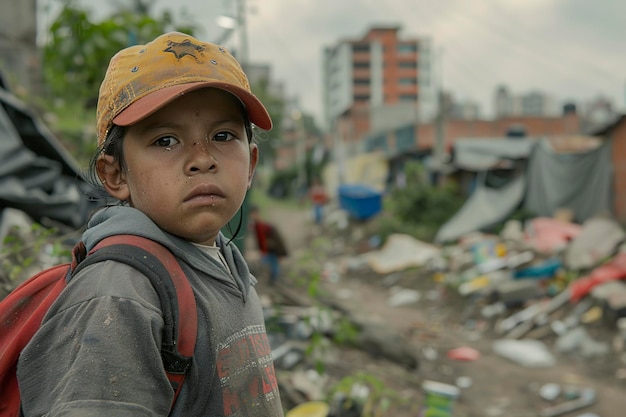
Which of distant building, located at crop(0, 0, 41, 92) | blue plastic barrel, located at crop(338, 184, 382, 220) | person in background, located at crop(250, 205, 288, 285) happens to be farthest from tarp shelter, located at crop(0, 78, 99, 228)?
blue plastic barrel, located at crop(338, 184, 382, 220)

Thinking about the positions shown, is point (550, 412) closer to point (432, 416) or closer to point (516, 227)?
point (432, 416)

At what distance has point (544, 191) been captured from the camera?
12.9m

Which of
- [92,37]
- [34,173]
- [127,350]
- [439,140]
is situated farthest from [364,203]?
[127,350]

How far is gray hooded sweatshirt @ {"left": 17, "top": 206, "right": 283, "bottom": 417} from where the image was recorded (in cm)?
84

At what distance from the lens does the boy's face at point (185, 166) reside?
1.04 m

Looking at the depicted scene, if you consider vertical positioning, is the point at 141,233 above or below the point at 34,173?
above

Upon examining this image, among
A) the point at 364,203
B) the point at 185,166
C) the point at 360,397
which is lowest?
the point at 364,203

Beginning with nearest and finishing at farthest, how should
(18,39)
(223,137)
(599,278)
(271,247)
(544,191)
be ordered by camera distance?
(223,137) → (599,278) → (271,247) → (18,39) → (544,191)

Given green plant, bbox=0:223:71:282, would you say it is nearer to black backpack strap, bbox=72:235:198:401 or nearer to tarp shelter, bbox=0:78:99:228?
tarp shelter, bbox=0:78:99:228

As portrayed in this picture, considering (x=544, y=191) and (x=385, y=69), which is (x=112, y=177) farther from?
(x=385, y=69)

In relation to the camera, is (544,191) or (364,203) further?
(364,203)

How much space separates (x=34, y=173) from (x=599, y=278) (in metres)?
6.45

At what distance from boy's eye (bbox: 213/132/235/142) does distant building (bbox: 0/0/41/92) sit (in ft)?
30.5

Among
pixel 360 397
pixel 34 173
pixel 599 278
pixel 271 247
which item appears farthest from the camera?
pixel 271 247
